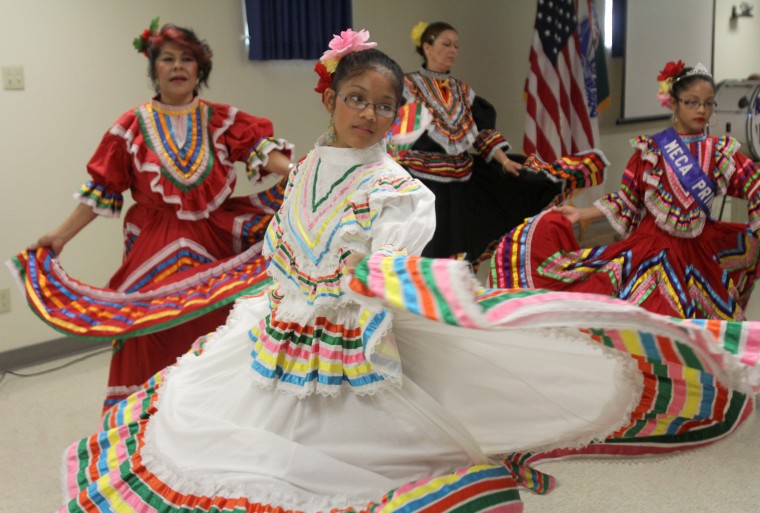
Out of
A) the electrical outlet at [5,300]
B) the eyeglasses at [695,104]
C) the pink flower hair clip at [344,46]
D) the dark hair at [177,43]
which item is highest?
the dark hair at [177,43]

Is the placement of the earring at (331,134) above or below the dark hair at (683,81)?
below

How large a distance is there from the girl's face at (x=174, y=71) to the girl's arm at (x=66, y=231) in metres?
0.49

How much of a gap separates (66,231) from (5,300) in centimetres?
136

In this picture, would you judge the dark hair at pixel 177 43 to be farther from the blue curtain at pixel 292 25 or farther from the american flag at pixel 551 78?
the american flag at pixel 551 78

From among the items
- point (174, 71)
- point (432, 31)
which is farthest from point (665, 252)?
point (432, 31)

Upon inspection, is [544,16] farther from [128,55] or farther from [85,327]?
[85,327]

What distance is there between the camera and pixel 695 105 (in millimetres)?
3125

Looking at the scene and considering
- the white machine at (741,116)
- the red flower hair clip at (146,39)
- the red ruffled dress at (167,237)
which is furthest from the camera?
the white machine at (741,116)

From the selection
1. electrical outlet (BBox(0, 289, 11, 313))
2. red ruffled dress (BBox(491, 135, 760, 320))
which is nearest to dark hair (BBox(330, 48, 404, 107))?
red ruffled dress (BBox(491, 135, 760, 320))

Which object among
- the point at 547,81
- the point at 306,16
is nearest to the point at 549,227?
the point at 306,16

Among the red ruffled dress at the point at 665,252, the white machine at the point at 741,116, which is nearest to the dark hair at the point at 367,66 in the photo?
the red ruffled dress at the point at 665,252

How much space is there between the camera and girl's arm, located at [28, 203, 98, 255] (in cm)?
289

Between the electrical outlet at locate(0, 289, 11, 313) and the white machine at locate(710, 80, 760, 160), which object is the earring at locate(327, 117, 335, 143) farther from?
the white machine at locate(710, 80, 760, 160)

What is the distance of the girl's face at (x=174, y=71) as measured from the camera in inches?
117
